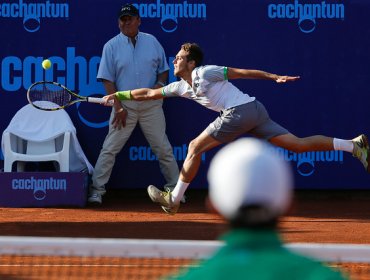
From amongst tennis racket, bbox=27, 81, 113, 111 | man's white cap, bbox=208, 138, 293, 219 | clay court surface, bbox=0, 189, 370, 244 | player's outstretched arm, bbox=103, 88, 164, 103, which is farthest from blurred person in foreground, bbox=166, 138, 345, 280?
tennis racket, bbox=27, 81, 113, 111

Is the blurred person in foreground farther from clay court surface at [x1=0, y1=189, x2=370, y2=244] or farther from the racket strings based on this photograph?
the racket strings

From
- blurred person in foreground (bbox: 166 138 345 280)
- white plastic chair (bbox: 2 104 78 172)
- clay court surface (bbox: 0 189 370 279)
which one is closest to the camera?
blurred person in foreground (bbox: 166 138 345 280)

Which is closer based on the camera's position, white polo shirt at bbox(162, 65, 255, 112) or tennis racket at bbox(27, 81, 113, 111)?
white polo shirt at bbox(162, 65, 255, 112)

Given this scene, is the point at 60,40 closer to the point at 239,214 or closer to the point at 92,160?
the point at 92,160

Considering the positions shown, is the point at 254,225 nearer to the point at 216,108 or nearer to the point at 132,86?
the point at 216,108

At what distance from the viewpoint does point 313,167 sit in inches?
390

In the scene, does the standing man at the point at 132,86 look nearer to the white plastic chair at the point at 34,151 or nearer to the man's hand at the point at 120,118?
the man's hand at the point at 120,118

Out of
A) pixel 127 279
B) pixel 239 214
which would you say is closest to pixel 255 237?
pixel 239 214

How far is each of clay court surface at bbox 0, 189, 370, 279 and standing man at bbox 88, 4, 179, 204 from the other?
40 centimetres

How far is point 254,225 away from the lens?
1.71m

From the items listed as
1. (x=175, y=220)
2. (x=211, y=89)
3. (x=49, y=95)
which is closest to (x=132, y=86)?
(x=49, y=95)

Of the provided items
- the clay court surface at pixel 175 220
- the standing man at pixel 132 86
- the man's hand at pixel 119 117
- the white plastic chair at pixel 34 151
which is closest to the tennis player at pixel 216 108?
the clay court surface at pixel 175 220

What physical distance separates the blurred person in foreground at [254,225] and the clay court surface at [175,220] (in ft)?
16.9

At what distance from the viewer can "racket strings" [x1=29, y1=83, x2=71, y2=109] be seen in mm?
8984
